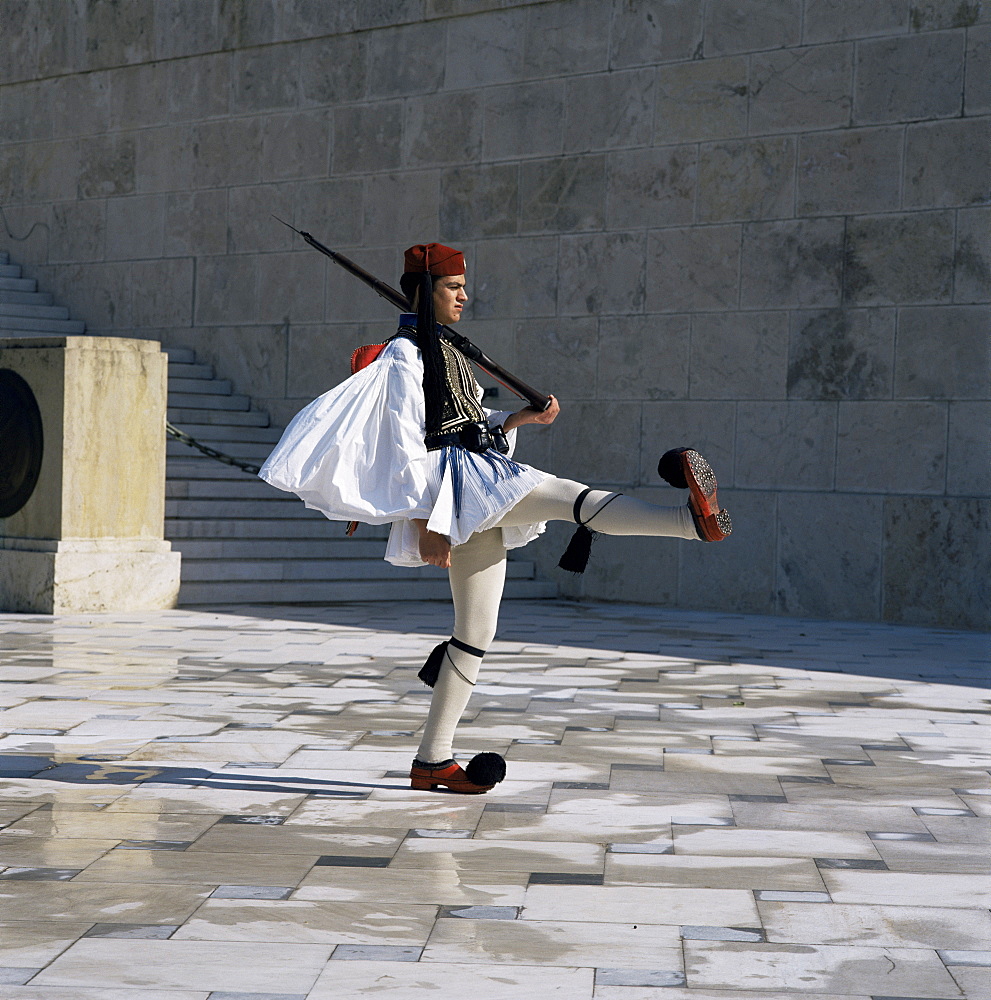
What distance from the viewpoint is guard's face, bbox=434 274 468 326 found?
5348mm

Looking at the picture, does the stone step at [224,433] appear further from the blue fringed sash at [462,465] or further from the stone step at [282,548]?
the blue fringed sash at [462,465]

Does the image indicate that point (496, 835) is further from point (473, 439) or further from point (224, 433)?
point (224, 433)

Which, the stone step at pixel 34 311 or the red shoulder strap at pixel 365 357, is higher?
the stone step at pixel 34 311

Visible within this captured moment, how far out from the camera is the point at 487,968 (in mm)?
3379

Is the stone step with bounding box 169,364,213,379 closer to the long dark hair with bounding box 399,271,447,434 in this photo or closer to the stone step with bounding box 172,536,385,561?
the stone step with bounding box 172,536,385,561

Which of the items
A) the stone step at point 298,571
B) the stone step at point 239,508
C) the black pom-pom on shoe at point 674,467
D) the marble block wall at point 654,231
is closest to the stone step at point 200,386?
the marble block wall at point 654,231

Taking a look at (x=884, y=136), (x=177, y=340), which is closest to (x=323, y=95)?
(x=177, y=340)

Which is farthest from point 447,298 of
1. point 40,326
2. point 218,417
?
point 40,326

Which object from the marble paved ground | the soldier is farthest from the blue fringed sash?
the marble paved ground

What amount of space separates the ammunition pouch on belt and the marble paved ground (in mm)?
1252

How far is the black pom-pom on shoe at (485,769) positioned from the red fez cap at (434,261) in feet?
5.75

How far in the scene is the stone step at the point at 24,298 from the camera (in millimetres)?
17469

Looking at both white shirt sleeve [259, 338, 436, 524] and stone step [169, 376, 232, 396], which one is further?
stone step [169, 376, 232, 396]

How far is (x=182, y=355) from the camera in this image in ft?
54.3
